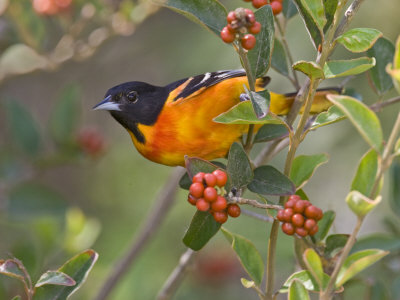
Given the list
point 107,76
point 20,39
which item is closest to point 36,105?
point 107,76

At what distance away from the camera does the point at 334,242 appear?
191 centimetres

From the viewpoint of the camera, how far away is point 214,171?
174 cm

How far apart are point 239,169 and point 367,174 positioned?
1.39 feet

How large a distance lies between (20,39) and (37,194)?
1080 millimetres

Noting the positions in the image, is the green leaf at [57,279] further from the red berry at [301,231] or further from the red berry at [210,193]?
the red berry at [301,231]

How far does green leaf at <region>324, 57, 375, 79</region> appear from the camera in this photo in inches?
61.0

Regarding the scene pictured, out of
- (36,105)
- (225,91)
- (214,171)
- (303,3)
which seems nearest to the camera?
(303,3)

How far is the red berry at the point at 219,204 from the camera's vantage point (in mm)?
1695

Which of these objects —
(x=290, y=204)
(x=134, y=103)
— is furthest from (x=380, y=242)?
(x=134, y=103)

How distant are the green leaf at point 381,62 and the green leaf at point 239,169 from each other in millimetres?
799

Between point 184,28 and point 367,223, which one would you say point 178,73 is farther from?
point 367,223

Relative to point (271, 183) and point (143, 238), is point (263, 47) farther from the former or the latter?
point (143, 238)

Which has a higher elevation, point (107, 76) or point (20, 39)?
point (20, 39)

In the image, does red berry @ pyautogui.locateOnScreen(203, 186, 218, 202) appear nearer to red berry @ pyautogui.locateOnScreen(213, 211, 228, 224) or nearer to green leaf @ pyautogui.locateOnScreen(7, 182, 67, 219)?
red berry @ pyautogui.locateOnScreen(213, 211, 228, 224)
